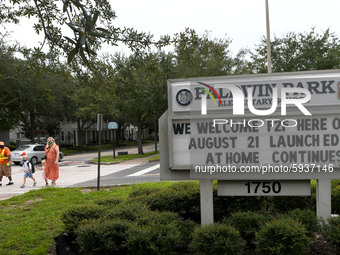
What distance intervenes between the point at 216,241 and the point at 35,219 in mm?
4662

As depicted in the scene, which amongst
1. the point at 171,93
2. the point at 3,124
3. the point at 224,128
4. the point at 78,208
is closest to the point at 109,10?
the point at 171,93

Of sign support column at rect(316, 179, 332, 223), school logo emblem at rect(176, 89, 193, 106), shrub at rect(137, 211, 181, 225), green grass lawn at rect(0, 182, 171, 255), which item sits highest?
school logo emblem at rect(176, 89, 193, 106)

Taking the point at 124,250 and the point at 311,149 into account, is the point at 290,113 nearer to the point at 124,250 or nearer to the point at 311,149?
the point at 311,149

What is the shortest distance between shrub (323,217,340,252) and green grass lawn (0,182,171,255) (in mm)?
3704

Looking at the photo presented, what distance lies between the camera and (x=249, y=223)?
182 inches

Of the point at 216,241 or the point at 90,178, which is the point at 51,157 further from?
the point at 216,241

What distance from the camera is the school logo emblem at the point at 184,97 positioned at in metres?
5.21

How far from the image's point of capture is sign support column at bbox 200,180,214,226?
5234 mm

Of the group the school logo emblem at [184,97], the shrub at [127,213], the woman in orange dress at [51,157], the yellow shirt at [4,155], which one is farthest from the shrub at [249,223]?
the yellow shirt at [4,155]

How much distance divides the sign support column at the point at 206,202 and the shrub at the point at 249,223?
536 mm

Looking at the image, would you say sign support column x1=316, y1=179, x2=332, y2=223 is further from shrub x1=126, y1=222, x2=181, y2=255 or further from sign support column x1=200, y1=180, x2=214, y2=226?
shrub x1=126, y1=222, x2=181, y2=255

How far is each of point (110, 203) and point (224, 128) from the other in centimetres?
239

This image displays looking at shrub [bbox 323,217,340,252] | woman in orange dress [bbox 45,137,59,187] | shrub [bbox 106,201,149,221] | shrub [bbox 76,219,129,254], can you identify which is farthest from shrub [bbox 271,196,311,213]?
woman in orange dress [bbox 45,137,59,187]

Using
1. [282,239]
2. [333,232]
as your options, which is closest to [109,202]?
[282,239]
